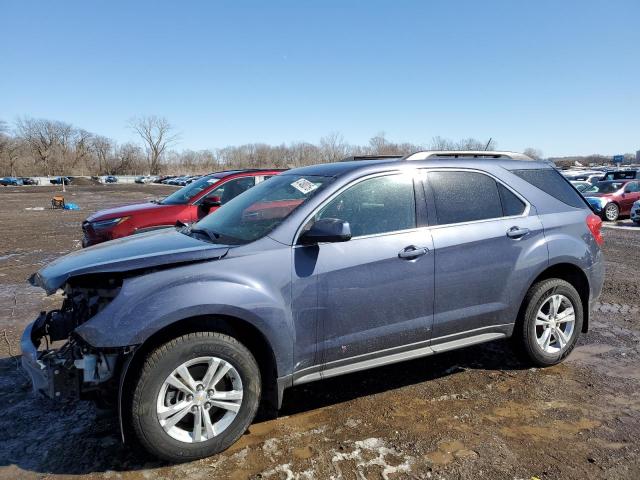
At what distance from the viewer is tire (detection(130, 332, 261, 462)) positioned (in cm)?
277

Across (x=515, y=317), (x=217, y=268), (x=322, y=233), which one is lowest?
(x=515, y=317)

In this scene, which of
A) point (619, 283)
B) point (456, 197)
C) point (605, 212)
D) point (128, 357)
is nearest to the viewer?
point (128, 357)

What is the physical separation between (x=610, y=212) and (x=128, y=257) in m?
19.2

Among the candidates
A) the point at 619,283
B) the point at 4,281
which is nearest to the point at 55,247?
the point at 4,281

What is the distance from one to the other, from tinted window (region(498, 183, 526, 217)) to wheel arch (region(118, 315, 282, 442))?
7.81ft

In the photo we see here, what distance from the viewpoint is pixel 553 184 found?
4.46 metres

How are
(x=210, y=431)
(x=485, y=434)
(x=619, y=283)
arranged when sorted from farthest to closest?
(x=619, y=283) < (x=485, y=434) < (x=210, y=431)

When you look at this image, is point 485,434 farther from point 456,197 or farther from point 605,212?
point 605,212

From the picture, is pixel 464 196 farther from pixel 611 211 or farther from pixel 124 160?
pixel 124 160

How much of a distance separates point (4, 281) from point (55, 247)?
3.93m

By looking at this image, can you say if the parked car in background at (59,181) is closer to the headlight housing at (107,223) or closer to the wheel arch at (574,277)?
the headlight housing at (107,223)

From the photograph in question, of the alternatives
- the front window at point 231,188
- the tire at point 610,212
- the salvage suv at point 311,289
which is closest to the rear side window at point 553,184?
the salvage suv at point 311,289

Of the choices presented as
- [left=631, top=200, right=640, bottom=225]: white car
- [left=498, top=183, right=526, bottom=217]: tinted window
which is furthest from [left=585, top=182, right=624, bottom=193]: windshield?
[left=498, top=183, right=526, bottom=217]: tinted window

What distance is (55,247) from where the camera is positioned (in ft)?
37.5
